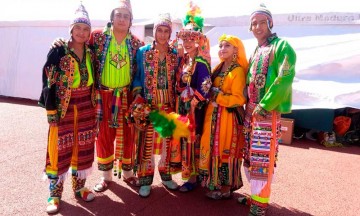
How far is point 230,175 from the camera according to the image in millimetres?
3371

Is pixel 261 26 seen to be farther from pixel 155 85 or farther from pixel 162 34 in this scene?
pixel 155 85

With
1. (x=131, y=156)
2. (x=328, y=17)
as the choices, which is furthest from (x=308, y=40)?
(x=131, y=156)

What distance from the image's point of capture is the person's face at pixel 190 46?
3305mm

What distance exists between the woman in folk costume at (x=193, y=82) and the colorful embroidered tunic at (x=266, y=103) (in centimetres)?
48

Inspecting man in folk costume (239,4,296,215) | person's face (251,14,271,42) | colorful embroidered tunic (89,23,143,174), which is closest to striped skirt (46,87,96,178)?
colorful embroidered tunic (89,23,143,174)

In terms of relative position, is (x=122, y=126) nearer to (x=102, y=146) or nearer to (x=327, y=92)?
(x=102, y=146)

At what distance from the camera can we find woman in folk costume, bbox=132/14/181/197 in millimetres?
3391

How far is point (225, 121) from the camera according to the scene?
3.27 meters

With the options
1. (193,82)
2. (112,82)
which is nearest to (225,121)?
(193,82)

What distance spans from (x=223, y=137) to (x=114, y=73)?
1279 mm

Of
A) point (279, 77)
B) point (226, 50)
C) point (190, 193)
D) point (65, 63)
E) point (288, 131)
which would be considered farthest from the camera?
point (288, 131)

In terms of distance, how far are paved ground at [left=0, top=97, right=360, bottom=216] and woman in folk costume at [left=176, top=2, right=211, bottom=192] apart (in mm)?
451

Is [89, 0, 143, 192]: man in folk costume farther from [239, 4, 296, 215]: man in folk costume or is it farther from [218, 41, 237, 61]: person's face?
[239, 4, 296, 215]: man in folk costume

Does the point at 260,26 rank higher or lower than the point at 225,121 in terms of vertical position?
higher
